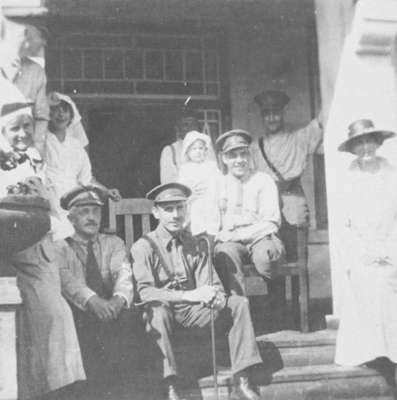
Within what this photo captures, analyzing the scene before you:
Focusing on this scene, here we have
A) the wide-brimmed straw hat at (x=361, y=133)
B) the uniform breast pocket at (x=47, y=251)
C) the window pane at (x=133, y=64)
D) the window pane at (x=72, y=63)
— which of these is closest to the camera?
the uniform breast pocket at (x=47, y=251)

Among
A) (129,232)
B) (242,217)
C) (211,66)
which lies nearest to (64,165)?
(129,232)

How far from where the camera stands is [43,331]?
15.8 ft

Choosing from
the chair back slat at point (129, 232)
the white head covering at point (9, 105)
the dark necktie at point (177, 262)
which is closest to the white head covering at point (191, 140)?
the chair back slat at point (129, 232)

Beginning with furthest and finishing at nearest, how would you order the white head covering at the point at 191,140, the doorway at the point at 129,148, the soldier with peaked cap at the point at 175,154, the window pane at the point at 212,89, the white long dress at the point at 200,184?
the doorway at the point at 129,148 → the window pane at the point at 212,89 → the soldier with peaked cap at the point at 175,154 → the white head covering at the point at 191,140 → the white long dress at the point at 200,184

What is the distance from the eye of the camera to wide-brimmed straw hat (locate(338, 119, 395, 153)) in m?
5.84

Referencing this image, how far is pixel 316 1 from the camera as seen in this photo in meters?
6.47

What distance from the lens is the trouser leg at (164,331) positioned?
489cm

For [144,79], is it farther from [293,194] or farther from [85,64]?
[293,194]

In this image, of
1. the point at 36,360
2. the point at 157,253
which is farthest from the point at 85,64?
the point at 36,360

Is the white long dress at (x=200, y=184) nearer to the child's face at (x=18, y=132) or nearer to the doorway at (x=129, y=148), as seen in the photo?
the child's face at (x=18, y=132)

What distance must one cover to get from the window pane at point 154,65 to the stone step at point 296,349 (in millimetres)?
2940

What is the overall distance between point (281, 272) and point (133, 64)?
8.90 ft

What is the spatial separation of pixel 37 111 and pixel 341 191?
7.71ft

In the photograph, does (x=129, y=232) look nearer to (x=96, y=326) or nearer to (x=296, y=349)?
(x=96, y=326)
